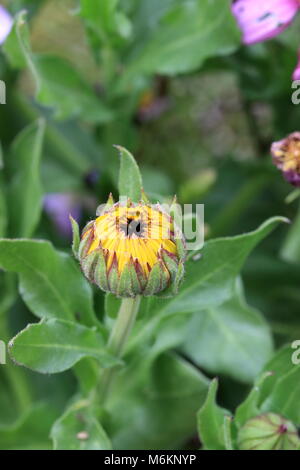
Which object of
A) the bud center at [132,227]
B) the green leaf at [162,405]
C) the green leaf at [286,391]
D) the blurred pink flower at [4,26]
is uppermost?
the blurred pink flower at [4,26]

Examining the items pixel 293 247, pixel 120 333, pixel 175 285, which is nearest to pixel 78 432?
pixel 120 333

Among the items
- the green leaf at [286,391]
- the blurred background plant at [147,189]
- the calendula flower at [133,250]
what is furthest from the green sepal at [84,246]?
the green leaf at [286,391]

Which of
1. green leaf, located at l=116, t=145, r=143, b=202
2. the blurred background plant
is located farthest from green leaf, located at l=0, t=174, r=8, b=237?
green leaf, located at l=116, t=145, r=143, b=202

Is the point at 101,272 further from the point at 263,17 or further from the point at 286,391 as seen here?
the point at 263,17

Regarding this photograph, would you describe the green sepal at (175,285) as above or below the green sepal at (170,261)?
below

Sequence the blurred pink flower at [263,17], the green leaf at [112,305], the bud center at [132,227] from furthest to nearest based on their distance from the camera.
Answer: the blurred pink flower at [263,17] < the green leaf at [112,305] < the bud center at [132,227]

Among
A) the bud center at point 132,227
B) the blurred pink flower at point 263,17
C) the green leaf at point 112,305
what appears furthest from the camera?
the blurred pink flower at point 263,17

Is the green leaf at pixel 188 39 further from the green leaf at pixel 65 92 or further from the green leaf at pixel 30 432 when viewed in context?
the green leaf at pixel 30 432

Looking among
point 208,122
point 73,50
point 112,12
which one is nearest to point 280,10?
point 112,12

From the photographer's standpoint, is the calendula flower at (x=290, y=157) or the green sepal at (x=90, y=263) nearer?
the green sepal at (x=90, y=263)
